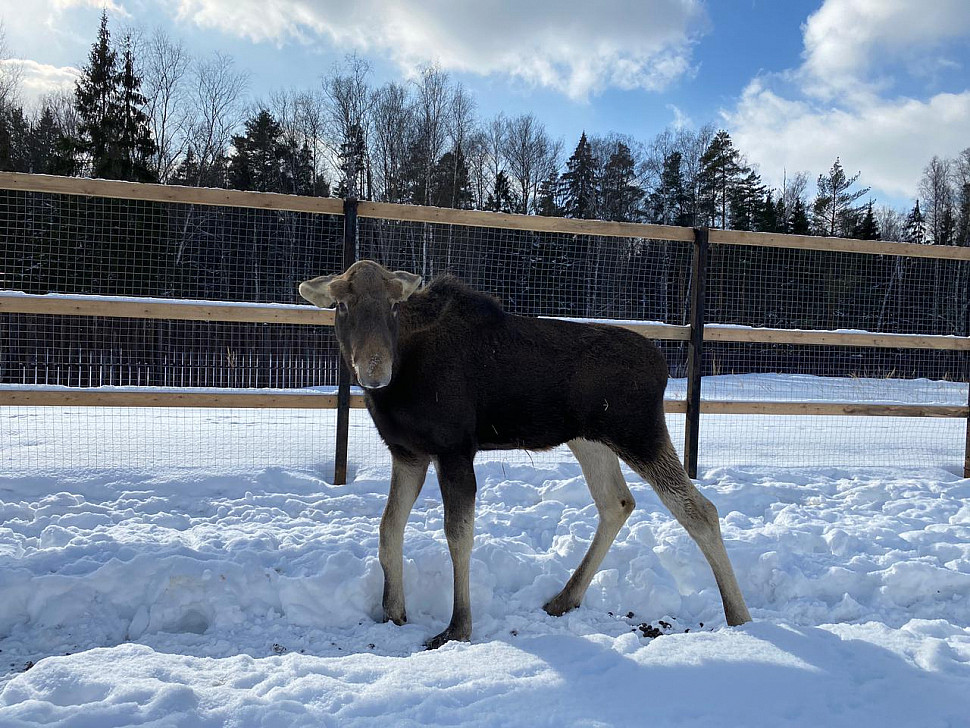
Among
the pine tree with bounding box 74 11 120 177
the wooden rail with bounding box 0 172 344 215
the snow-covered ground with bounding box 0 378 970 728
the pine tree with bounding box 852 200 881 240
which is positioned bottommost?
the snow-covered ground with bounding box 0 378 970 728

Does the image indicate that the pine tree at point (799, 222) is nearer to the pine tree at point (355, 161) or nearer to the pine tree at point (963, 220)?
the pine tree at point (963, 220)

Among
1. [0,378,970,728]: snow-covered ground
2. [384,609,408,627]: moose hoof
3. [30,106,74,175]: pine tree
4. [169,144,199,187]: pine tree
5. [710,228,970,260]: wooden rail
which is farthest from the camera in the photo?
[169,144,199,187]: pine tree

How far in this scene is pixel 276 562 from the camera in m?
4.19

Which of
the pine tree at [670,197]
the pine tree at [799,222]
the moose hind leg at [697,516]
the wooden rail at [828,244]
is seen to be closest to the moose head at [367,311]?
the moose hind leg at [697,516]

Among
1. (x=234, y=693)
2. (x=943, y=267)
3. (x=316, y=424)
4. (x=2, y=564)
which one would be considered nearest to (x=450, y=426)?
(x=234, y=693)

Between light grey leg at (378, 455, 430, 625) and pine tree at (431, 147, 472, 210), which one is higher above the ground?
pine tree at (431, 147, 472, 210)

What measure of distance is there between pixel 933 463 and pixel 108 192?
382 inches

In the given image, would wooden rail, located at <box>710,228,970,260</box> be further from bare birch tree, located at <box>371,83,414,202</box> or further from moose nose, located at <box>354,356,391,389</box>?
bare birch tree, located at <box>371,83,414,202</box>

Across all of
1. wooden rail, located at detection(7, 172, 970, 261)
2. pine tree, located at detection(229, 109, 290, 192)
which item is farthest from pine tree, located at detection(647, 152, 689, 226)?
wooden rail, located at detection(7, 172, 970, 261)

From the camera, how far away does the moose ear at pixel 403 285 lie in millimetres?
3463

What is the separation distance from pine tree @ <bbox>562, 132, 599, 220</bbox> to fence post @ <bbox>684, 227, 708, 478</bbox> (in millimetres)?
29218

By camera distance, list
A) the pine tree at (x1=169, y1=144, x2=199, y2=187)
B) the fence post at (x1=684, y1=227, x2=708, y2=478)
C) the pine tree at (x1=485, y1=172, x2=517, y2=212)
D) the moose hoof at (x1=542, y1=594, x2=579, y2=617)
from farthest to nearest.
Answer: the pine tree at (x1=485, y1=172, x2=517, y2=212) → the pine tree at (x1=169, y1=144, x2=199, y2=187) → the fence post at (x1=684, y1=227, x2=708, y2=478) → the moose hoof at (x1=542, y1=594, x2=579, y2=617)

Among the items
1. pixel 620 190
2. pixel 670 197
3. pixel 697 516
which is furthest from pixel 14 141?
pixel 670 197

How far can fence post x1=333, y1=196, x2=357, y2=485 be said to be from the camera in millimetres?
6039
